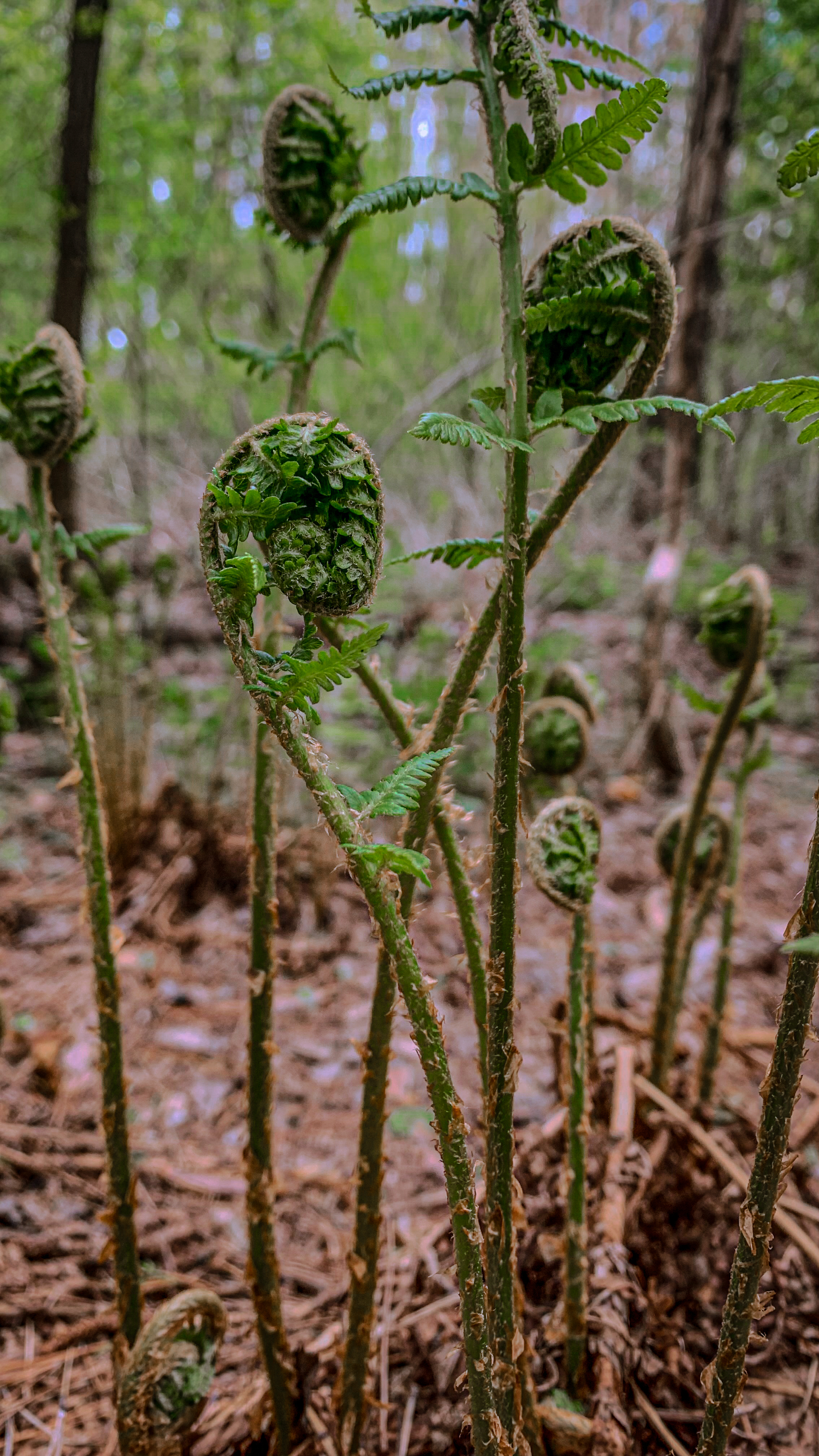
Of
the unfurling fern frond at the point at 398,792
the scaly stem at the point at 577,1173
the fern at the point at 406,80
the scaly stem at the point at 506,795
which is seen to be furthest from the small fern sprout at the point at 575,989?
the fern at the point at 406,80

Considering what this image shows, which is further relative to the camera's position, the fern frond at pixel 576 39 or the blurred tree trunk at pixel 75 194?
the blurred tree trunk at pixel 75 194

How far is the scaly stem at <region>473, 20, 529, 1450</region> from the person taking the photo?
69 centimetres

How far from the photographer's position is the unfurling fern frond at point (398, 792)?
619 mm

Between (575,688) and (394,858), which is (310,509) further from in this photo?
(575,688)

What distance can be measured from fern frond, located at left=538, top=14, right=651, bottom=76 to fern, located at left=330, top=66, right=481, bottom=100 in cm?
10

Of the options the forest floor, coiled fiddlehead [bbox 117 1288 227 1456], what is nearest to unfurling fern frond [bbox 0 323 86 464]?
the forest floor

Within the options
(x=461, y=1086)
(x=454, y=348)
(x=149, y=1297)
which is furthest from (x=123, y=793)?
(x=454, y=348)

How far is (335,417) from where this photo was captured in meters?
0.62

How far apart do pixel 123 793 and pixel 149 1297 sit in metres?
1.99

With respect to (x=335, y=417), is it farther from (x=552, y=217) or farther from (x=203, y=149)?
(x=552, y=217)

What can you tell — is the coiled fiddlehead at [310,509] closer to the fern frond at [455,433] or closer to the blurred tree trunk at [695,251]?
the fern frond at [455,433]

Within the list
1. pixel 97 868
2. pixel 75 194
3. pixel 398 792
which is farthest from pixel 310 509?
pixel 75 194

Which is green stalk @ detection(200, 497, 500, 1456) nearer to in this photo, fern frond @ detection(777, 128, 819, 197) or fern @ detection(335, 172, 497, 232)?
fern @ detection(335, 172, 497, 232)

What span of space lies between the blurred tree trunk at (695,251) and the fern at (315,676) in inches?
146
